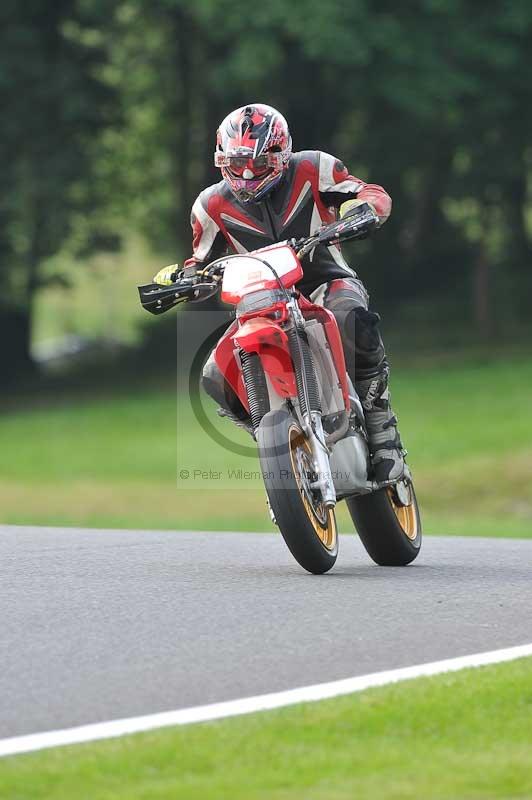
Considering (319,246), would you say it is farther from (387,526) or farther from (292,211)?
(387,526)

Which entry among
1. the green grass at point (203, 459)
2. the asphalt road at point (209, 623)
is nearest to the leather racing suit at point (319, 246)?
the asphalt road at point (209, 623)

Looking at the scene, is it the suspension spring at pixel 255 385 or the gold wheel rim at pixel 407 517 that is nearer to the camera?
the suspension spring at pixel 255 385

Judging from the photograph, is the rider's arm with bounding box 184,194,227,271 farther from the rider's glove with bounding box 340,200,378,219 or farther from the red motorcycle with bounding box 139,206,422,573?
the rider's glove with bounding box 340,200,378,219

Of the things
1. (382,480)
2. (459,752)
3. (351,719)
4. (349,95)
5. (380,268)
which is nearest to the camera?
(459,752)

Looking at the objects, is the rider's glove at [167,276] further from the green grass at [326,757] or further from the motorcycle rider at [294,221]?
the green grass at [326,757]

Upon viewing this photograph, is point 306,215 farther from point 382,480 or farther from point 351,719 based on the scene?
point 351,719

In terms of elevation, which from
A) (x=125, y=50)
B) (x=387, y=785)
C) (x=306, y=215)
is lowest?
(x=387, y=785)

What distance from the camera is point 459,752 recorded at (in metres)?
4.70

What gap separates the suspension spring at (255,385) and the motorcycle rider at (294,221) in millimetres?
255

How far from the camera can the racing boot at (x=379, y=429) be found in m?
8.54

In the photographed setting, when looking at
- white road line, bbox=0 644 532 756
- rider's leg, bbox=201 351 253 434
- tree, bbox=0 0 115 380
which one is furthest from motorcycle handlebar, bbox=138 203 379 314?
tree, bbox=0 0 115 380

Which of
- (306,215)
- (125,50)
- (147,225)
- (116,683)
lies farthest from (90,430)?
(116,683)

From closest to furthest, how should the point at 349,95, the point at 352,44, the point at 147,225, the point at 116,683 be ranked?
the point at 116,683 → the point at 352,44 → the point at 349,95 → the point at 147,225

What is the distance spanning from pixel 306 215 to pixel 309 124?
88.2ft
